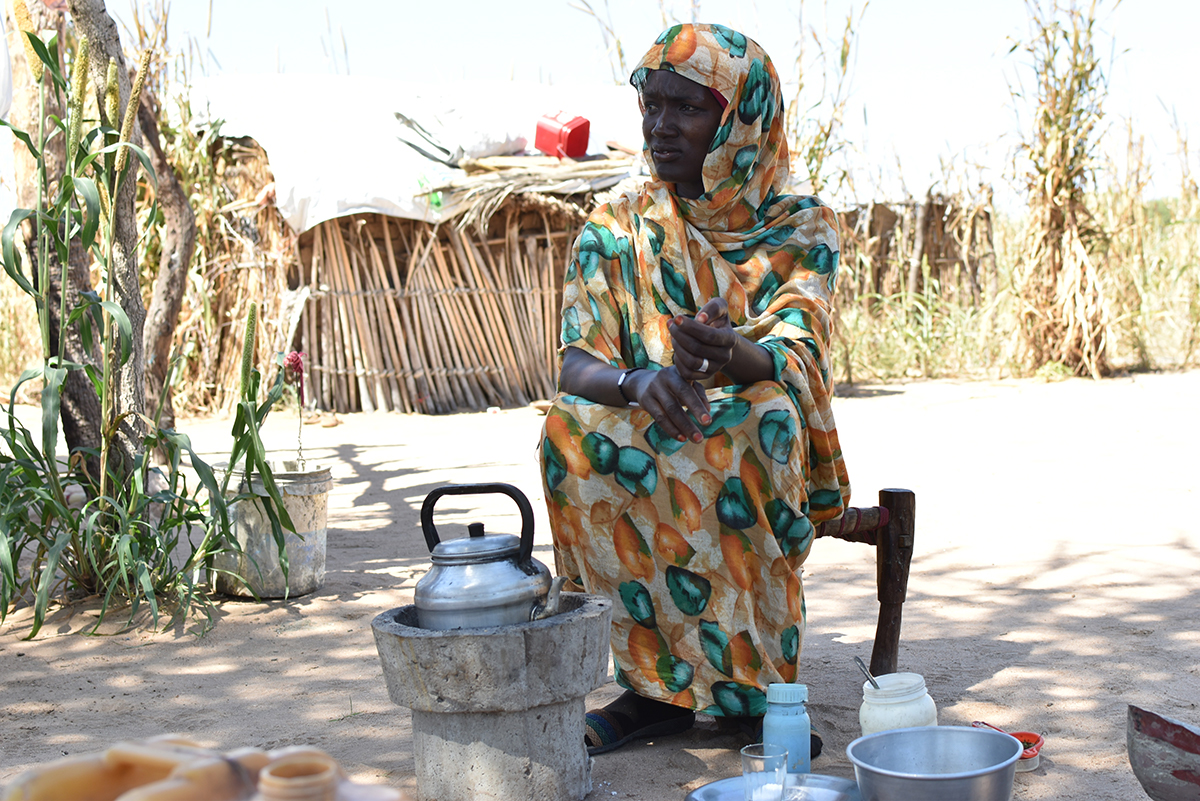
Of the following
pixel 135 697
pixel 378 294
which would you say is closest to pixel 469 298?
pixel 378 294

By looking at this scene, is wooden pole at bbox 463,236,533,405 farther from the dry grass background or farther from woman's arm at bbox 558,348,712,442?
woman's arm at bbox 558,348,712,442

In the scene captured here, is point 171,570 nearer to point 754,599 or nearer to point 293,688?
point 293,688

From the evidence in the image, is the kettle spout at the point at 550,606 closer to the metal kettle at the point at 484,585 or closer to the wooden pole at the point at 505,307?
the metal kettle at the point at 484,585

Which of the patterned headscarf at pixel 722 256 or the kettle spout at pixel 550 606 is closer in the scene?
the kettle spout at pixel 550 606

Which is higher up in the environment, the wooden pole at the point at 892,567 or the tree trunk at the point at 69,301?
the tree trunk at the point at 69,301

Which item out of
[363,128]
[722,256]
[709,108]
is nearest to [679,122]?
[709,108]

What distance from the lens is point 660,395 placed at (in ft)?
6.48

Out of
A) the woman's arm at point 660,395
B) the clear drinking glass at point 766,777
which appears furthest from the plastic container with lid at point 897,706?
the woman's arm at point 660,395

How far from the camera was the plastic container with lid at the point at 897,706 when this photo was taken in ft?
6.55

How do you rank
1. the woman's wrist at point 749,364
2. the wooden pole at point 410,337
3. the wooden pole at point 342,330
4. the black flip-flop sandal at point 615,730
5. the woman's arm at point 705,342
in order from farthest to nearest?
the wooden pole at point 410,337
the wooden pole at point 342,330
the black flip-flop sandal at point 615,730
the woman's wrist at point 749,364
the woman's arm at point 705,342

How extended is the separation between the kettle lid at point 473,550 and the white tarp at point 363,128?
21.5 ft

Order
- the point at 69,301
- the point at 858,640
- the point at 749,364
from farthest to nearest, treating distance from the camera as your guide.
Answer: the point at 69,301 → the point at 858,640 → the point at 749,364

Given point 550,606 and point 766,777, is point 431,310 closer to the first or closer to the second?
point 550,606

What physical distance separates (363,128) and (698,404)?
728 centimetres
